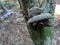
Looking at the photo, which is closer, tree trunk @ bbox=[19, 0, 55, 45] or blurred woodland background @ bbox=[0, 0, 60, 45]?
tree trunk @ bbox=[19, 0, 55, 45]

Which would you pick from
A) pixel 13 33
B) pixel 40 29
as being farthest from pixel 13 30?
pixel 40 29

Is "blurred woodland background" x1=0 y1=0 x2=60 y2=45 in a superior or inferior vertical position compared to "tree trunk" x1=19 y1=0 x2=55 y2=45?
inferior

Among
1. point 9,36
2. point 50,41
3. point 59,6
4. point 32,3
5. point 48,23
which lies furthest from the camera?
point 59,6

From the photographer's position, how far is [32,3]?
5.21 feet

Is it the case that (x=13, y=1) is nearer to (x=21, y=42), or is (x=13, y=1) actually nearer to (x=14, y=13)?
(x=14, y=13)

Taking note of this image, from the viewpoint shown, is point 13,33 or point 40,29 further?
point 13,33

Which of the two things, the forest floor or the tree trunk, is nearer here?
the tree trunk

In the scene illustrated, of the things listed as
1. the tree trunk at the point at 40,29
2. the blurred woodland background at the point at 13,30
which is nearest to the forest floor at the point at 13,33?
the blurred woodland background at the point at 13,30

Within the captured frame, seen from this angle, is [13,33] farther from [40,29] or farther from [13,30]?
[40,29]

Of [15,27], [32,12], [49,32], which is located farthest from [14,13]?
[32,12]

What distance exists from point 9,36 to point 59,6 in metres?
2.11

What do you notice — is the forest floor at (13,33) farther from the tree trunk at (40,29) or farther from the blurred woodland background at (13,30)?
the tree trunk at (40,29)

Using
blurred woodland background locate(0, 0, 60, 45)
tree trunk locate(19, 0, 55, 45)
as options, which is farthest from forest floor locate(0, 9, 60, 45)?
tree trunk locate(19, 0, 55, 45)

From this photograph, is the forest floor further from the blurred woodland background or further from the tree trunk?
the tree trunk
